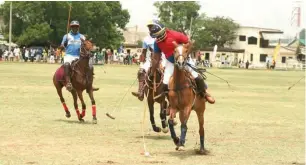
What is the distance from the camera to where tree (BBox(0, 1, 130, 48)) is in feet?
272

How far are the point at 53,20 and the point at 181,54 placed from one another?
76995 mm

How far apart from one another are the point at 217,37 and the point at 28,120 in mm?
113335

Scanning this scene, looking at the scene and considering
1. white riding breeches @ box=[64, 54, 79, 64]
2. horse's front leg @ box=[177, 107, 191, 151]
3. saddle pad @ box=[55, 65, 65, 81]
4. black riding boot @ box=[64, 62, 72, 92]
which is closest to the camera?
horse's front leg @ box=[177, 107, 191, 151]

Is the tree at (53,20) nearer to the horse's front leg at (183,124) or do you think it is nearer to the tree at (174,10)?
the tree at (174,10)

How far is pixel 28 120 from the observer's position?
15852 millimetres

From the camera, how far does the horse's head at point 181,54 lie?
421 inches

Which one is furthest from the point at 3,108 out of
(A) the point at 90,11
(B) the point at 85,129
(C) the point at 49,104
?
(A) the point at 90,11

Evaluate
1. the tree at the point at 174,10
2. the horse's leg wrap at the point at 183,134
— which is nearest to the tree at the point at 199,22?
the tree at the point at 174,10

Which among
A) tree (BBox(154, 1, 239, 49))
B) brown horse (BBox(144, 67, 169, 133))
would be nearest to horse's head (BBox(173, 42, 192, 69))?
brown horse (BBox(144, 67, 169, 133))

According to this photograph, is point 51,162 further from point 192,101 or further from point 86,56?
point 86,56

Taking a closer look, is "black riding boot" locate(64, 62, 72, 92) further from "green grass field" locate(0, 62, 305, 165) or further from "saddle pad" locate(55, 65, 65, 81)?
"green grass field" locate(0, 62, 305, 165)

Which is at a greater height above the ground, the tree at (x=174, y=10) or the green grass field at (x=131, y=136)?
the tree at (x=174, y=10)

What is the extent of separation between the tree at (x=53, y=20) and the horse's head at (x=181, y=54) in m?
70.8

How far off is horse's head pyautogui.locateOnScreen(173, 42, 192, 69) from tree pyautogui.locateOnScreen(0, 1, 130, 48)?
70.8 meters
